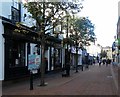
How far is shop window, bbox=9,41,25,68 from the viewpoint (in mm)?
26362

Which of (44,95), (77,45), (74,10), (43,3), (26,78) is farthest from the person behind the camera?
(77,45)

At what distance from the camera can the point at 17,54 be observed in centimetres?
2830

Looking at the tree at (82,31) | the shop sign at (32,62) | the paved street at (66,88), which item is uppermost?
the tree at (82,31)

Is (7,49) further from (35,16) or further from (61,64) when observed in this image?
(61,64)

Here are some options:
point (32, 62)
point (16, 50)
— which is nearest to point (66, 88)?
point (32, 62)

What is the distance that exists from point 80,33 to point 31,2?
23.4 m

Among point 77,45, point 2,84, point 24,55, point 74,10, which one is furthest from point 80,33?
point 2,84

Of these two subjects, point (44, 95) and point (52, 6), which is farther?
point (52, 6)

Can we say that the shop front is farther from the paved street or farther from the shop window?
the paved street

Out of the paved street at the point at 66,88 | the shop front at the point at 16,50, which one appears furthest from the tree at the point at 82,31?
the paved street at the point at 66,88

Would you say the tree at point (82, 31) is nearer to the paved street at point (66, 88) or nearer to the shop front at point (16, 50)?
the shop front at point (16, 50)

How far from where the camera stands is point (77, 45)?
46.0 metres

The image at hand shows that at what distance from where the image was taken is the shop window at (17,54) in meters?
26.4

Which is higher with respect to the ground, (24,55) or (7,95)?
(24,55)
